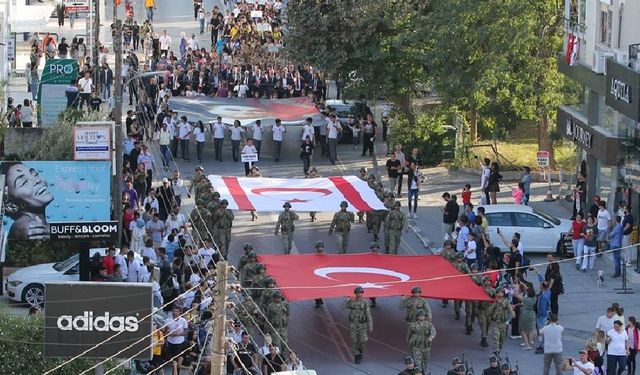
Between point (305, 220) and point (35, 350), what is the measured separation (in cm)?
1589

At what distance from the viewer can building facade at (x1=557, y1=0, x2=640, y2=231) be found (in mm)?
40438

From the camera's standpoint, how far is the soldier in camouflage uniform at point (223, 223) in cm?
3934

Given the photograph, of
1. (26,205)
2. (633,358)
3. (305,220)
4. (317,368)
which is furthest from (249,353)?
(305,220)

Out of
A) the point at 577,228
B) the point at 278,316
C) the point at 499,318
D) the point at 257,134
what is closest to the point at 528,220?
the point at 577,228

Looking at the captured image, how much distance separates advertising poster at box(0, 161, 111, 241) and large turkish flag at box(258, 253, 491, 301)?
6.01m

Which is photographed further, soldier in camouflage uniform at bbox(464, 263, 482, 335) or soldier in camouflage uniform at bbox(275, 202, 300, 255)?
soldier in camouflage uniform at bbox(275, 202, 300, 255)

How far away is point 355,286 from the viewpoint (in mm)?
33344

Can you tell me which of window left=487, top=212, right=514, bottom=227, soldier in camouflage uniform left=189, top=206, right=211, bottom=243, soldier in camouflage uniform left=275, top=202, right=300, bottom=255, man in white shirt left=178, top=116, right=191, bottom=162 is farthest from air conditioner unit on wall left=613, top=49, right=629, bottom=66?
man in white shirt left=178, top=116, right=191, bottom=162

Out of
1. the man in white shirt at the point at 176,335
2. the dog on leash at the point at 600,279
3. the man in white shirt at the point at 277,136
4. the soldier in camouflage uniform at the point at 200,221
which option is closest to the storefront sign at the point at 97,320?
the man in white shirt at the point at 176,335

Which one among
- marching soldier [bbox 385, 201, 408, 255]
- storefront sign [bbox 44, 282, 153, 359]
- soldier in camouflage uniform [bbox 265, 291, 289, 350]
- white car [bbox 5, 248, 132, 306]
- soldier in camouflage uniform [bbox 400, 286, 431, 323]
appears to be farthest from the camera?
marching soldier [bbox 385, 201, 408, 255]

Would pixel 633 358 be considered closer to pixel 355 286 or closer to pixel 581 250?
pixel 355 286

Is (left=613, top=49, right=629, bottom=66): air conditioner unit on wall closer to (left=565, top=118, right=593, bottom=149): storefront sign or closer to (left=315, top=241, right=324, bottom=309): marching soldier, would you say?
(left=565, top=118, right=593, bottom=149): storefront sign

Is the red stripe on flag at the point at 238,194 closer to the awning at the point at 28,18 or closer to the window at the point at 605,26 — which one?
the window at the point at 605,26

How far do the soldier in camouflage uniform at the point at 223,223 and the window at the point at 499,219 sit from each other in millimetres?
6149
